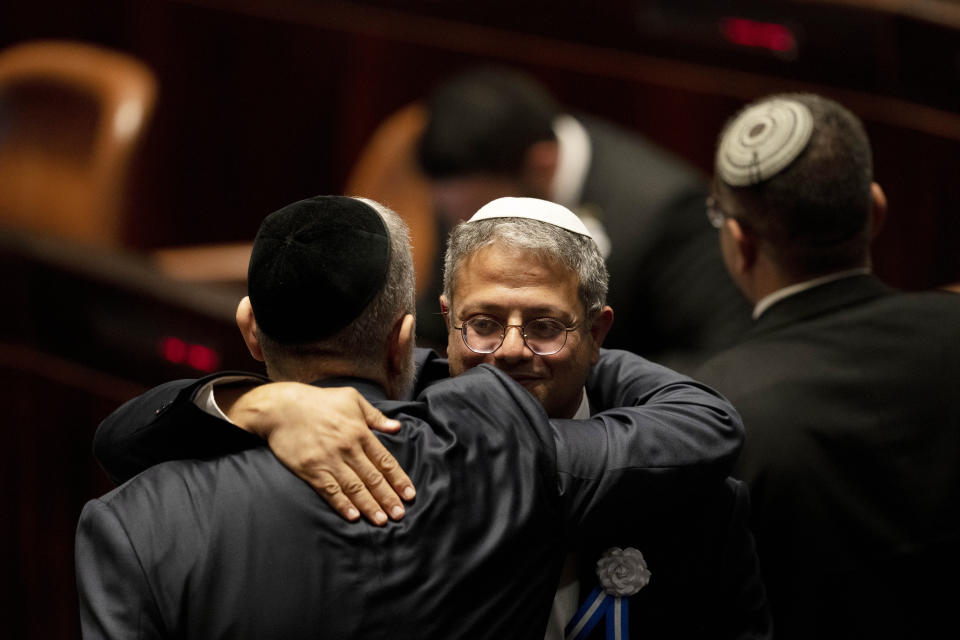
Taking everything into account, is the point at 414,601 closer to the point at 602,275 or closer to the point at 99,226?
the point at 602,275

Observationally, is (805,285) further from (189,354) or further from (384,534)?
(189,354)

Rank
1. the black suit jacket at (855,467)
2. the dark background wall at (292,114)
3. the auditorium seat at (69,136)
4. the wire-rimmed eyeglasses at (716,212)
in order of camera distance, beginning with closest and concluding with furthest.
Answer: the black suit jacket at (855,467), the wire-rimmed eyeglasses at (716,212), the dark background wall at (292,114), the auditorium seat at (69,136)

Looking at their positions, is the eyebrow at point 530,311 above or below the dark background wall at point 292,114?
above

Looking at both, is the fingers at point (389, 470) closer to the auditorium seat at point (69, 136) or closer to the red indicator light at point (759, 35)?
the auditorium seat at point (69, 136)

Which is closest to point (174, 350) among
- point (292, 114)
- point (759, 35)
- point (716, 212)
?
point (716, 212)

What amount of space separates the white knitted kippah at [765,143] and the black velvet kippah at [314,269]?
0.76 meters

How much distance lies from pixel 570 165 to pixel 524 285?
2065 millimetres

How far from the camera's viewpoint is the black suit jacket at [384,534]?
1295mm

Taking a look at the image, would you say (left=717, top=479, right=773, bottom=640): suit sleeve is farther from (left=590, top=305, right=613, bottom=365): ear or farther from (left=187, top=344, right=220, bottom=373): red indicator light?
(left=187, top=344, right=220, bottom=373): red indicator light

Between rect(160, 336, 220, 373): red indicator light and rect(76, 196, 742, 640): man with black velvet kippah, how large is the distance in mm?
1202

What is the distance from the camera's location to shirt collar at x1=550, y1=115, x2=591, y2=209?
3.48 metres

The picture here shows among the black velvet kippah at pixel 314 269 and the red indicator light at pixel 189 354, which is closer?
the black velvet kippah at pixel 314 269

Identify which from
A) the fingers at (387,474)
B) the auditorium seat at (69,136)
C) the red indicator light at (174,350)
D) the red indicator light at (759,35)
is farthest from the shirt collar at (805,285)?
the auditorium seat at (69,136)

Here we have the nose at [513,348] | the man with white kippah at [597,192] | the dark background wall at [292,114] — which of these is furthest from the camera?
the man with white kippah at [597,192]
